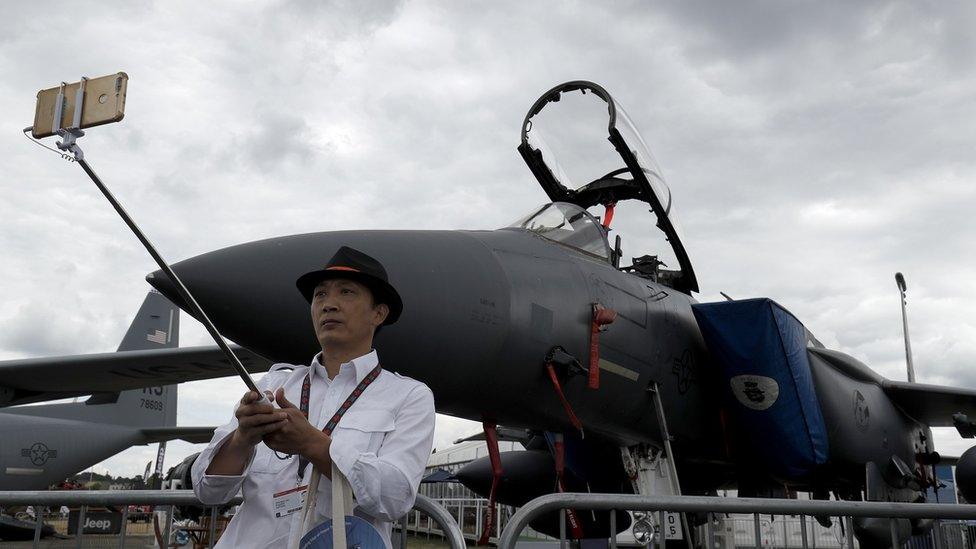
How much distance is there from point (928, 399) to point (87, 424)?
13.5 m

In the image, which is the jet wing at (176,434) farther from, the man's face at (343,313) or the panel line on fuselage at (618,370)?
the man's face at (343,313)

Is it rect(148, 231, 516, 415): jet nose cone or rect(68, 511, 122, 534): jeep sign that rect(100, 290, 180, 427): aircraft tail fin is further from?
rect(148, 231, 516, 415): jet nose cone

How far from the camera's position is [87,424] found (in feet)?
44.8

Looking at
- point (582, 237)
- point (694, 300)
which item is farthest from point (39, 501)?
point (694, 300)

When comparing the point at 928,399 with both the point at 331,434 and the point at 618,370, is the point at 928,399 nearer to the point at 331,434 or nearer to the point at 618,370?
the point at 618,370

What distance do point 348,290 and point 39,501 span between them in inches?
75.7

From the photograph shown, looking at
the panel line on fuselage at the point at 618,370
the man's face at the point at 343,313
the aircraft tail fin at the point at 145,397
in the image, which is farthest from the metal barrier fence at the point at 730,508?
the aircraft tail fin at the point at 145,397

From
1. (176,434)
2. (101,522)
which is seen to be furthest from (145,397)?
(101,522)

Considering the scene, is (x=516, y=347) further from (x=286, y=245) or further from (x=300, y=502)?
(x=300, y=502)

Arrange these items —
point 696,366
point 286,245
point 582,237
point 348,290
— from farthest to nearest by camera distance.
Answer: point 696,366, point 582,237, point 286,245, point 348,290

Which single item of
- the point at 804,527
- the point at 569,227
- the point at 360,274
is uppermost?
the point at 569,227

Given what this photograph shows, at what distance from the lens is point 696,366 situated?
5.95m

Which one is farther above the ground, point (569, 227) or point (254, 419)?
point (569, 227)

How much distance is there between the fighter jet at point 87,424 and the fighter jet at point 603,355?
213 inches
